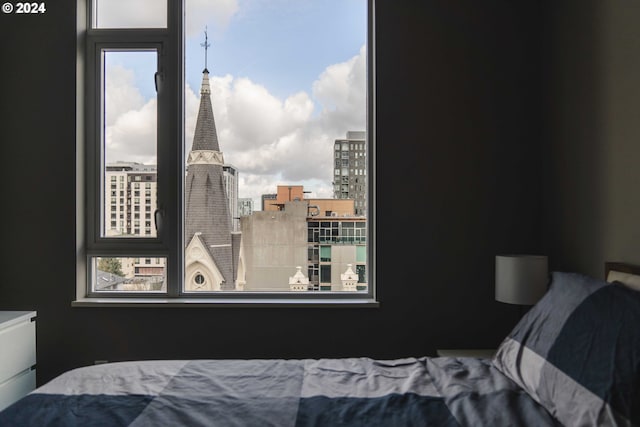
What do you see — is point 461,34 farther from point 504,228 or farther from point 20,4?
point 20,4

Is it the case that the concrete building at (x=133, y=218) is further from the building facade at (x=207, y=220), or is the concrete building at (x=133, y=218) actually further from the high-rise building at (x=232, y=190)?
the high-rise building at (x=232, y=190)

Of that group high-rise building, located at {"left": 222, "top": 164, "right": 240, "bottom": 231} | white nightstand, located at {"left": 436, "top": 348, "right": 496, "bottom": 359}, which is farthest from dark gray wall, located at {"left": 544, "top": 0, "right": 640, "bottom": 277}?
high-rise building, located at {"left": 222, "top": 164, "right": 240, "bottom": 231}

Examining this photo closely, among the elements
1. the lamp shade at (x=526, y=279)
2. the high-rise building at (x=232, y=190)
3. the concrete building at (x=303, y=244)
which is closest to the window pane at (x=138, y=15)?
the high-rise building at (x=232, y=190)

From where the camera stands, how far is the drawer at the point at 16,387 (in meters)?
2.09

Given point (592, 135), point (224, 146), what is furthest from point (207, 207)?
point (592, 135)

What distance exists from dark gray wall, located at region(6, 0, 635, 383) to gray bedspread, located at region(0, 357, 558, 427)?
0.87 m

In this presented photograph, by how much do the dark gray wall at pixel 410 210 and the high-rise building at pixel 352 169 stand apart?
20cm

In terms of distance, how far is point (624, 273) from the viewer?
1580mm

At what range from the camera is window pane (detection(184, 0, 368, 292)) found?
2.74 metres

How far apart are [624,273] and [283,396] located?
1.32 m

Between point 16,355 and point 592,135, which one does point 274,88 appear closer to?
point 592,135

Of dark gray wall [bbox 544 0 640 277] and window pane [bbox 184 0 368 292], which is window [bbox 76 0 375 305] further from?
dark gray wall [bbox 544 0 640 277]

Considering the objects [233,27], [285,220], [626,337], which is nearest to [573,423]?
[626,337]

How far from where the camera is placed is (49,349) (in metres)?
2.57
